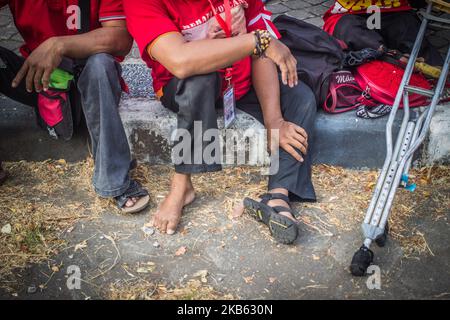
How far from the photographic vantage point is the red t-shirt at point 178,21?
9.13 ft

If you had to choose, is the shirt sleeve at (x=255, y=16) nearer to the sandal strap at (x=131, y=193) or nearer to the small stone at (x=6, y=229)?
the sandal strap at (x=131, y=193)

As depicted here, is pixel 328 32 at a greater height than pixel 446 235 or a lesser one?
greater

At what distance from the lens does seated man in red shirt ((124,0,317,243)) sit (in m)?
2.78

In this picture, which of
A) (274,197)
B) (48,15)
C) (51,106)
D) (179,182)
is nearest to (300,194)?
(274,197)

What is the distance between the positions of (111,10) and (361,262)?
2.07 m

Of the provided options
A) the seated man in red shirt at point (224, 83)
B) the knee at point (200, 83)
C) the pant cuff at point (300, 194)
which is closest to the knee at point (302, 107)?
the seated man in red shirt at point (224, 83)

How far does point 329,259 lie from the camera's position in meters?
2.83

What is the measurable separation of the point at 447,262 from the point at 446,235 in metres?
0.25

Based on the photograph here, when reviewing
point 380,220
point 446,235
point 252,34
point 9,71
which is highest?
point 252,34

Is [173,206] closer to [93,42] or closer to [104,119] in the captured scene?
[104,119]

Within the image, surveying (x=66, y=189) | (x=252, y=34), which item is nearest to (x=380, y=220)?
(x=252, y=34)

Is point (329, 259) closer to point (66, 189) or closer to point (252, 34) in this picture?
point (252, 34)

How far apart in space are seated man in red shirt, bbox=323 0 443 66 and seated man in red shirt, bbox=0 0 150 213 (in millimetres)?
1775

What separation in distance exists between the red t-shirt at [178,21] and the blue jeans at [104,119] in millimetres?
262
